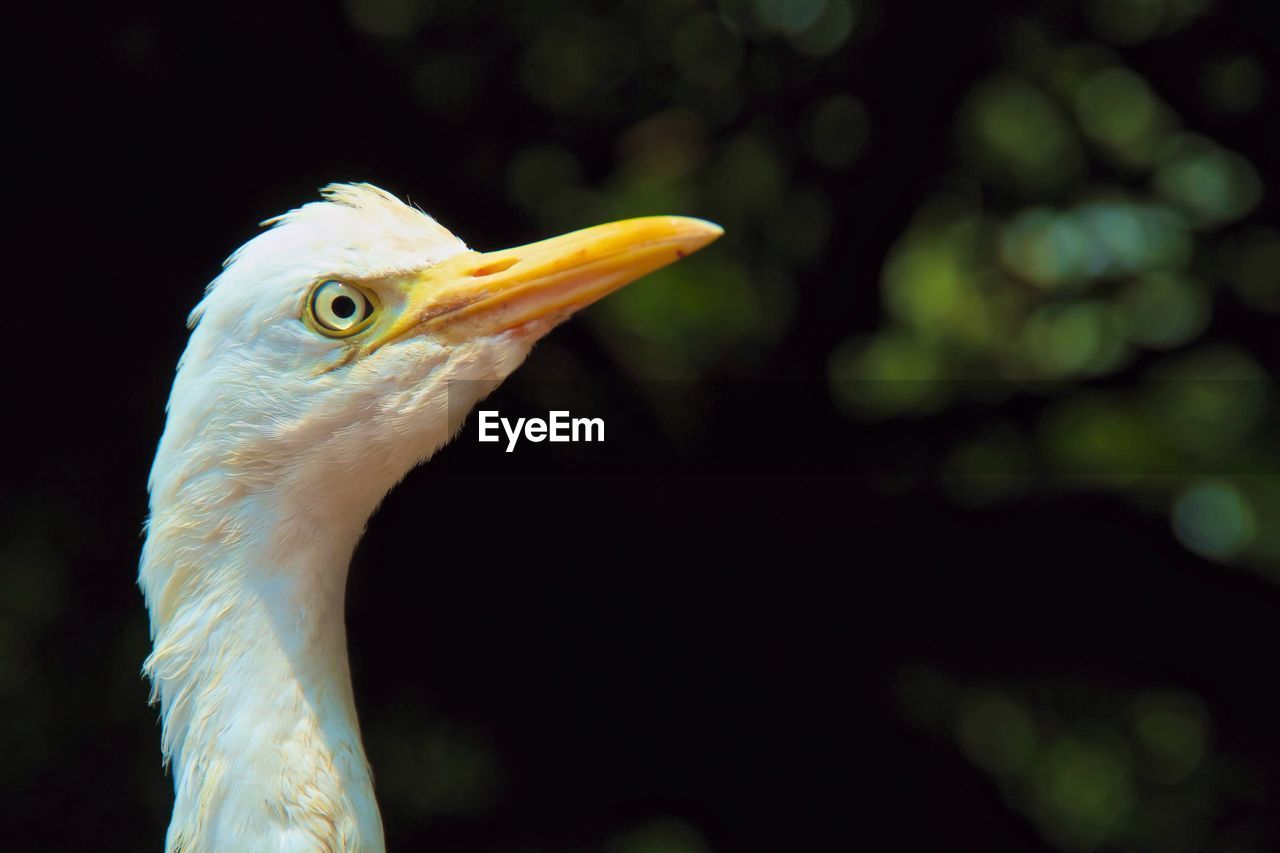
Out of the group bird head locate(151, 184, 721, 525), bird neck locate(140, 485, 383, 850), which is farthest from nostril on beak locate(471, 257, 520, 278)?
bird neck locate(140, 485, 383, 850)

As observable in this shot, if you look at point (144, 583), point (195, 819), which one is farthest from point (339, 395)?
point (195, 819)

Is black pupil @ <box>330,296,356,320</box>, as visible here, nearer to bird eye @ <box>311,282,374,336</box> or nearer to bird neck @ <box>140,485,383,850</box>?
bird eye @ <box>311,282,374,336</box>

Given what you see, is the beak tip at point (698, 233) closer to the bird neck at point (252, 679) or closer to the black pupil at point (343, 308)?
the black pupil at point (343, 308)

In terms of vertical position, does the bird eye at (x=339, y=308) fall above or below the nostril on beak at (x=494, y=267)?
below

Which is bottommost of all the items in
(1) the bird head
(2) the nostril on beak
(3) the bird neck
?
(3) the bird neck

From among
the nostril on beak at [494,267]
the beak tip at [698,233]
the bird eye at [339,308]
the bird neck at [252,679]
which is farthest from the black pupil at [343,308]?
the beak tip at [698,233]

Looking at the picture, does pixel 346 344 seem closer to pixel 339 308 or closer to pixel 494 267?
pixel 339 308

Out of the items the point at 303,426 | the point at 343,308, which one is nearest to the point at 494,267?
the point at 343,308

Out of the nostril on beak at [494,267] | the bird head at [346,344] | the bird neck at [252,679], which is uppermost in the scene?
the nostril on beak at [494,267]
